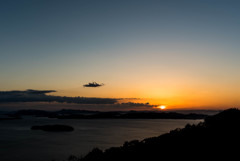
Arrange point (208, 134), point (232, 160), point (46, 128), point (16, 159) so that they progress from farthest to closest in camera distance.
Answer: point (46, 128) < point (16, 159) < point (208, 134) < point (232, 160)

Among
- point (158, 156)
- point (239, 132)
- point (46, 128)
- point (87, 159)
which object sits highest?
point (239, 132)

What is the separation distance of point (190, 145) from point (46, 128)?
148 m

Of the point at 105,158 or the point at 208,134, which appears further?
the point at 208,134

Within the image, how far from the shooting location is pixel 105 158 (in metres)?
27.0

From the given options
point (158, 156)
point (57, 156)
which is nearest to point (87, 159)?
point (158, 156)

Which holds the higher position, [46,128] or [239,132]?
[239,132]

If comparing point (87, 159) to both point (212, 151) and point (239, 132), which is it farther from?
point (239, 132)

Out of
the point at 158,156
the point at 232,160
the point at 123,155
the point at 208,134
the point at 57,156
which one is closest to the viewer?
the point at 232,160

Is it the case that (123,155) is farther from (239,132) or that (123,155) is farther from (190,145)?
(239,132)

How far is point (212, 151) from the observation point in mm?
21359

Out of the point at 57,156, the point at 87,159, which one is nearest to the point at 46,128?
the point at 57,156

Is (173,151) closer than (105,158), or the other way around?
(173,151)

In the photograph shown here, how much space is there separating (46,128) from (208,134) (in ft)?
→ 479

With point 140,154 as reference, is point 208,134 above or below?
above
